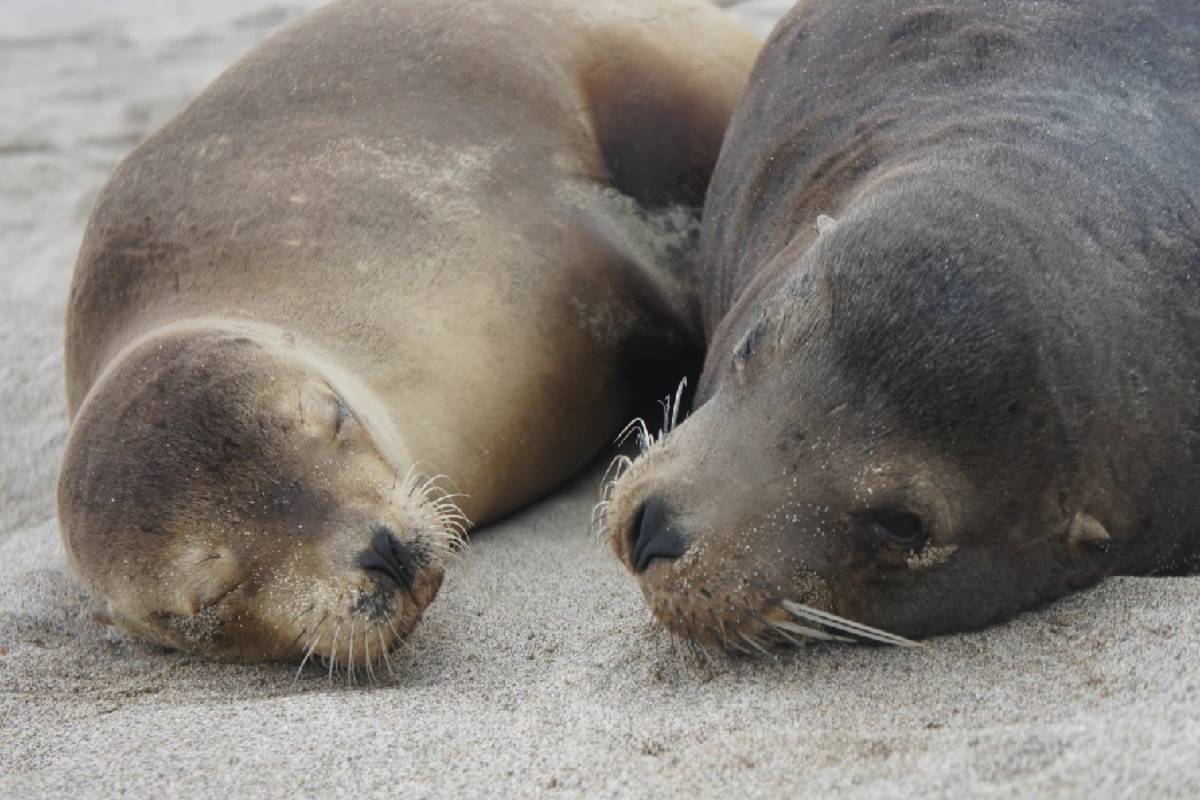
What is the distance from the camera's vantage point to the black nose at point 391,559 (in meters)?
3.71

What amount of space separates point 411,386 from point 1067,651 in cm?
208

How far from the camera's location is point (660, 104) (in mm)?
5391

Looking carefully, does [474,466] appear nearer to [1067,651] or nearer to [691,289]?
[691,289]

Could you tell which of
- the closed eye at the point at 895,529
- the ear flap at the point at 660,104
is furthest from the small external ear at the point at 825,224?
the ear flap at the point at 660,104

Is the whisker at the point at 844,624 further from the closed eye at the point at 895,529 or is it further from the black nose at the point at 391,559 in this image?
the black nose at the point at 391,559

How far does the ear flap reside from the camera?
17.4ft

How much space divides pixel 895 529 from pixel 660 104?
2598 millimetres

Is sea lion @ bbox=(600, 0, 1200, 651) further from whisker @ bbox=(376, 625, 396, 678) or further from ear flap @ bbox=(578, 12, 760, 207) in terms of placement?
ear flap @ bbox=(578, 12, 760, 207)

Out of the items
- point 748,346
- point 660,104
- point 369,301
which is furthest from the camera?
point 660,104

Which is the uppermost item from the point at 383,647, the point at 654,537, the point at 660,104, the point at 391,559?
the point at 654,537

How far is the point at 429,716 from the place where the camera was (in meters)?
3.19

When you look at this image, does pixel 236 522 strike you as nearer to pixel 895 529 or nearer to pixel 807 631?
pixel 807 631

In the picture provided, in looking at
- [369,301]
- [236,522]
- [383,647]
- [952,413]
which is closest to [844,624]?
[952,413]

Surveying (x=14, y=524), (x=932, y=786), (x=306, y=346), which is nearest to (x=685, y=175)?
(x=306, y=346)
